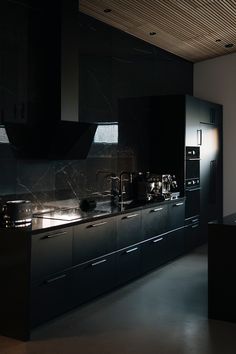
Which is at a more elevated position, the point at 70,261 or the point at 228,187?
the point at 228,187

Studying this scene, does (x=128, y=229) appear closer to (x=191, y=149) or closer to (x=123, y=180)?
(x=123, y=180)

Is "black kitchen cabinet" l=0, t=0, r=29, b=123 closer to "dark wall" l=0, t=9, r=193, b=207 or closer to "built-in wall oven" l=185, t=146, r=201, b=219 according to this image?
"dark wall" l=0, t=9, r=193, b=207

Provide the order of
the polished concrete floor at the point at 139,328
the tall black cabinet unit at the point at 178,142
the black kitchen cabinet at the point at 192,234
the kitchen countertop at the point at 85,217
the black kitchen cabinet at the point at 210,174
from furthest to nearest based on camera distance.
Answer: the black kitchen cabinet at the point at 210,174 → the black kitchen cabinet at the point at 192,234 → the tall black cabinet unit at the point at 178,142 → the kitchen countertop at the point at 85,217 → the polished concrete floor at the point at 139,328

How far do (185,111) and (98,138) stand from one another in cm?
156

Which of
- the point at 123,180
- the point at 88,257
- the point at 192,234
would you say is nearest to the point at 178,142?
the point at 123,180

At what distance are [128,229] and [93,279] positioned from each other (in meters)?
0.77

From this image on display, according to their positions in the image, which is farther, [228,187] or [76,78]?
[228,187]

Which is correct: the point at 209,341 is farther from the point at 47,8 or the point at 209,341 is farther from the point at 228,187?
the point at 228,187

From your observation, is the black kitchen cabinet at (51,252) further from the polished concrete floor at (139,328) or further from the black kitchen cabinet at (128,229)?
the black kitchen cabinet at (128,229)

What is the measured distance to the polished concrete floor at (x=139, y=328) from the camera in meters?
3.16

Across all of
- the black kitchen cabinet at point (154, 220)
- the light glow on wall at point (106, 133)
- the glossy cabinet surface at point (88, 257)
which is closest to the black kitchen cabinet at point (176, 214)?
the glossy cabinet surface at point (88, 257)

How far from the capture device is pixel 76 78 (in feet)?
14.2

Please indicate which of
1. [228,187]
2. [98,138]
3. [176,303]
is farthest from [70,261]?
[228,187]

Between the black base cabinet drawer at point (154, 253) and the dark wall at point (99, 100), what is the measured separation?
0.88m
